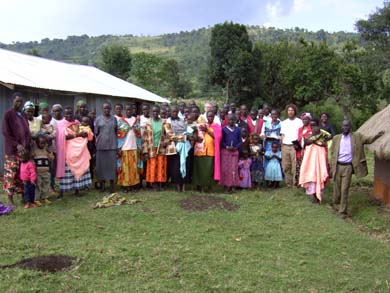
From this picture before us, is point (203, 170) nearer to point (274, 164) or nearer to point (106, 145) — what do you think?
point (274, 164)

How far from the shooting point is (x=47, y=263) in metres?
4.77

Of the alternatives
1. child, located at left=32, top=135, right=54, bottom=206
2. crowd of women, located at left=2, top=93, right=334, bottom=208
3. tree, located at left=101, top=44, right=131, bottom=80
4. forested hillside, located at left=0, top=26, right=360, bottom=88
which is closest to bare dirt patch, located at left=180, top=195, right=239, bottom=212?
crowd of women, located at left=2, top=93, right=334, bottom=208

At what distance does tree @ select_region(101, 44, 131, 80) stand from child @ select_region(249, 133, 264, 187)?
26.2m

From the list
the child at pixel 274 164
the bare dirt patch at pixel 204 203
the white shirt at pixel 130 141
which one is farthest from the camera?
the child at pixel 274 164

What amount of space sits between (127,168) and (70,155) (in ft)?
3.59

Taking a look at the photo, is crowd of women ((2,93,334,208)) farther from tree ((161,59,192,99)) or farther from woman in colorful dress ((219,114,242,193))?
tree ((161,59,192,99))

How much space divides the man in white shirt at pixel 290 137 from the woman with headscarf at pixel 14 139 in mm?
4931

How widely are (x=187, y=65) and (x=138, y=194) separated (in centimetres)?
5493

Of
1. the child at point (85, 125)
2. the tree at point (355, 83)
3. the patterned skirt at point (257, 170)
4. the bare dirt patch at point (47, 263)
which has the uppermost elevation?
the tree at point (355, 83)

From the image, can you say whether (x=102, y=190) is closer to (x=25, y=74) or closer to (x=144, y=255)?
(x=144, y=255)

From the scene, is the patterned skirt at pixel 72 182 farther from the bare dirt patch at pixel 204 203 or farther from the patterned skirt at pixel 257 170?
the patterned skirt at pixel 257 170

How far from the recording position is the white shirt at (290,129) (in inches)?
358

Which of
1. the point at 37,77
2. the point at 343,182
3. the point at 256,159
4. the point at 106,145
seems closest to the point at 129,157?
the point at 106,145

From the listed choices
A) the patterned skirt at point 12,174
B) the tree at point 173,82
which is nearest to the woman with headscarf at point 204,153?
the patterned skirt at point 12,174
